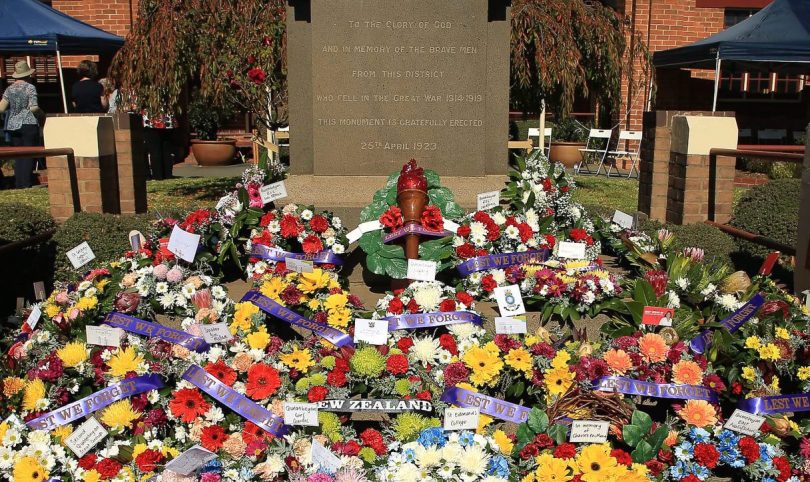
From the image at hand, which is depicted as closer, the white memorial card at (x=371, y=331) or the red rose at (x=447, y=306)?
the white memorial card at (x=371, y=331)

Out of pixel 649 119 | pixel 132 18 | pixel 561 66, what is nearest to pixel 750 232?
pixel 649 119

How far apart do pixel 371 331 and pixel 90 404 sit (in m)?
1.22

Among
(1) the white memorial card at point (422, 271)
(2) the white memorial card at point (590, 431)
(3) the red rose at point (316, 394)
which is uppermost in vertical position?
(1) the white memorial card at point (422, 271)

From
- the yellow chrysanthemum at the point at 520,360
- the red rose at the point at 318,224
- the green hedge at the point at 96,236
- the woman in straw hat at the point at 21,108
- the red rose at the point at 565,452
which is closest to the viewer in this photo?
the red rose at the point at 565,452

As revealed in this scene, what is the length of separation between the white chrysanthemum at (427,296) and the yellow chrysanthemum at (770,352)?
4.72ft

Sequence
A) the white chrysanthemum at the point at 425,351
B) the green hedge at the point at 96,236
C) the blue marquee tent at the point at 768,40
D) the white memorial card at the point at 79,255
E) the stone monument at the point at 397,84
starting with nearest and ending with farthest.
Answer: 1. the white chrysanthemum at the point at 425,351
2. the white memorial card at the point at 79,255
3. the stone monument at the point at 397,84
4. the green hedge at the point at 96,236
5. the blue marquee tent at the point at 768,40

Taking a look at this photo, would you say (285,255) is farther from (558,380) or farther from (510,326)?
(558,380)

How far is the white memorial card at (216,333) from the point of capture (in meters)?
3.43

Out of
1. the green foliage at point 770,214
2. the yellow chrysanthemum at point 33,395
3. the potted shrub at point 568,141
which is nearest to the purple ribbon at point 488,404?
the yellow chrysanthemum at point 33,395

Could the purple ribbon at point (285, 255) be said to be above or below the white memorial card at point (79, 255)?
below

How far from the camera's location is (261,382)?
3.30 m

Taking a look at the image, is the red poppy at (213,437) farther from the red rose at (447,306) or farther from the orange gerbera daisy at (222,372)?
the red rose at (447,306)

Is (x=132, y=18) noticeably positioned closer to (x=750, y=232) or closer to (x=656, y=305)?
(x=750, y=232)

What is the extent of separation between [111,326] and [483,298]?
1.82 m
